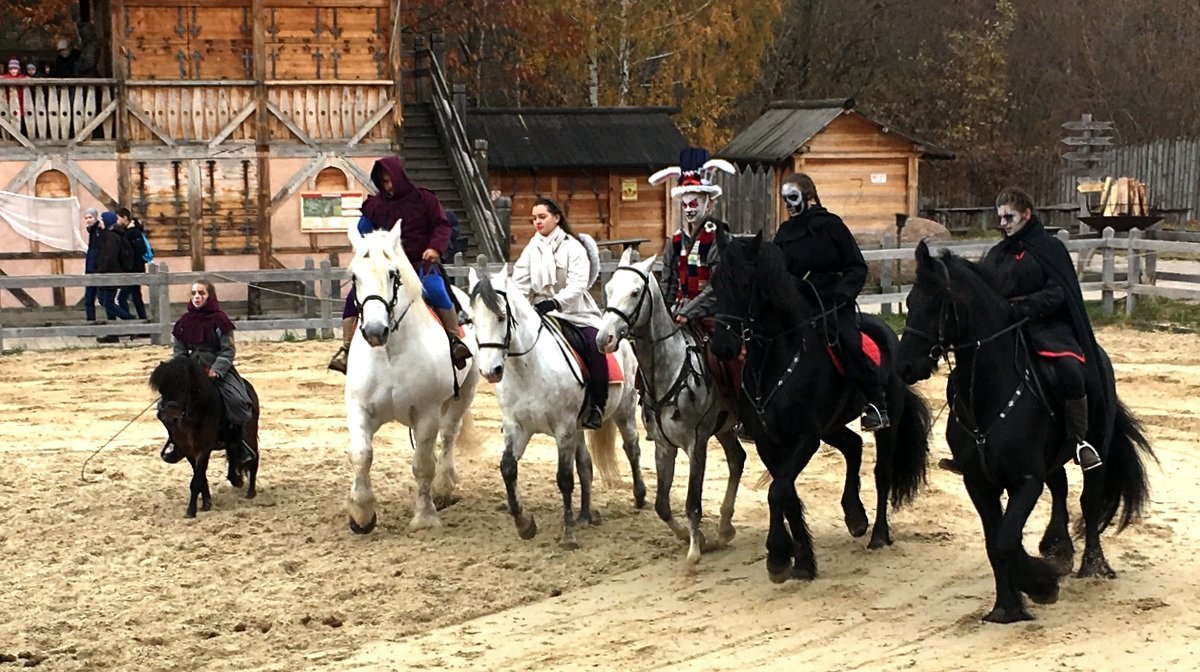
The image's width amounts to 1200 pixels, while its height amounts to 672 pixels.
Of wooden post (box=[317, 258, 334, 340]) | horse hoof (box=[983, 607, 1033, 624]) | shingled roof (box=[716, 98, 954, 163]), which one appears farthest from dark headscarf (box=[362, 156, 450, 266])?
shingled roof (box=[716, 98, 954, 163])

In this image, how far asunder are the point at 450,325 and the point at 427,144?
19.7 meters

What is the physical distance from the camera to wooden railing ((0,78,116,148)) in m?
26.6

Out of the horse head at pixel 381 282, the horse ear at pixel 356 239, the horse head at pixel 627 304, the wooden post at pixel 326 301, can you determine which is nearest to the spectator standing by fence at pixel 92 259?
the wooden post at pixel 326 301

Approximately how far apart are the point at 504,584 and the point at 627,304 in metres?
1.82

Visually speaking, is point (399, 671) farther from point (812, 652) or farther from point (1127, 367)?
point (1127, 367)

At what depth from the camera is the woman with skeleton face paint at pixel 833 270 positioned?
1028 centimetres

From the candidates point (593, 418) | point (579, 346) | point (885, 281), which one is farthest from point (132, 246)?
point (593, 418)

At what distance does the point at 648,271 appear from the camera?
10.5 meters

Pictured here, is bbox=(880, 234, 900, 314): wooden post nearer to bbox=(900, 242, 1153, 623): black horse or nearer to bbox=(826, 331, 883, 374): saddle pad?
bbox=(826, 331, 883, 374): saddle pad

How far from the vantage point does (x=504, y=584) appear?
1032 centimetres

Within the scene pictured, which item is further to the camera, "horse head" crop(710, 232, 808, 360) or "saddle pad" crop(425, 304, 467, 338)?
"saddle pad" crop(425, 304, 467, 338)

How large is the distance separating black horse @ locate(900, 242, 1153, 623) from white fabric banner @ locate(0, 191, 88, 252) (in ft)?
66.5

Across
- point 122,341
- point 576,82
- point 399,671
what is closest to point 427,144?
point 122,341

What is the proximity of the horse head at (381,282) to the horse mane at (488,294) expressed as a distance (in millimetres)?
602
